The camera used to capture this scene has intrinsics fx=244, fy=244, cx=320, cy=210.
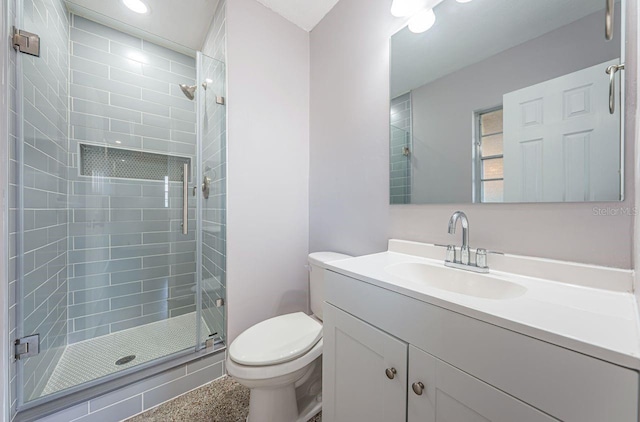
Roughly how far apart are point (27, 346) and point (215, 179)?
1162mm

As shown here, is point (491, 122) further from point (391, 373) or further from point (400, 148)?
point (391, 373)

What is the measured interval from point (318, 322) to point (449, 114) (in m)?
1.22

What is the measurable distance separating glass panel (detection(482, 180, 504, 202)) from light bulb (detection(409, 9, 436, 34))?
79cm

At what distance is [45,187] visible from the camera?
4.39 ft

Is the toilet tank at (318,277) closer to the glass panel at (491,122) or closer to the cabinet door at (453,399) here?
the cabinet door at (453,399)

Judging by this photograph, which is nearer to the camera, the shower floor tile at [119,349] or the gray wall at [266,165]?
the shower floor tile at [119,349]

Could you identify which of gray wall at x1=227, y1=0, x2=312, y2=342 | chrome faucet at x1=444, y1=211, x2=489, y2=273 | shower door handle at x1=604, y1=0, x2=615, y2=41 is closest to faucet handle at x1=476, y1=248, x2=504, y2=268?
chrome faucet at x1=444, y1=211, x2=489, y2=273

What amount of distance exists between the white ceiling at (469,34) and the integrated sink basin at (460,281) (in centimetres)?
84

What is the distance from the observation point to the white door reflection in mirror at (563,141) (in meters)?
0.70

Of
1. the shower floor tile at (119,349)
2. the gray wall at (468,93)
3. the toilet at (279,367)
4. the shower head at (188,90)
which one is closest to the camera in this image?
the gray wall at (468,93)

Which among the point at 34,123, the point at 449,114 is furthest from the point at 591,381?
the point at 34,123

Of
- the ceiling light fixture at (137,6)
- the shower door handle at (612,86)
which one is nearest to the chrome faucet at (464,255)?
the shower door handle at (612,86)

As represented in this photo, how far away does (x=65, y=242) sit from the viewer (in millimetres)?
1648

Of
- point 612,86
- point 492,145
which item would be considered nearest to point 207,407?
point 492,145
